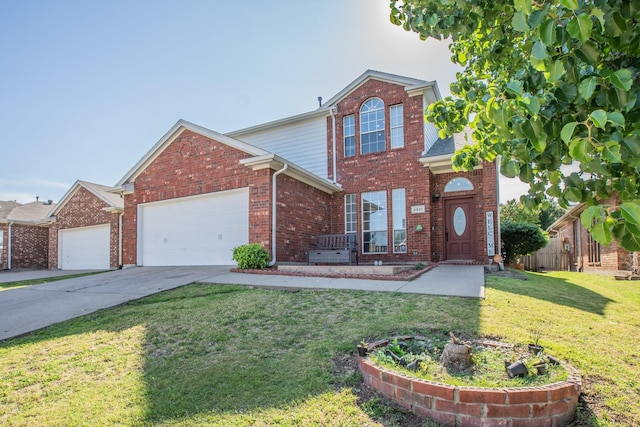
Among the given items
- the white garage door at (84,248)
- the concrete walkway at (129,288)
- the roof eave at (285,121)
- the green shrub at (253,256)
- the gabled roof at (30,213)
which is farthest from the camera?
the gabled roof at (30,213)

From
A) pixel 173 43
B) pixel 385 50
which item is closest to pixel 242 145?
pixel 173 43

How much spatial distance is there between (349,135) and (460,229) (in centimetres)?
517

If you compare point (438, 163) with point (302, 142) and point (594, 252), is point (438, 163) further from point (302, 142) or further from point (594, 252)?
point (594, 252)

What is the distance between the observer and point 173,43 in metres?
9.35

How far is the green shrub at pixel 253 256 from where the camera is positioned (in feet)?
31.9

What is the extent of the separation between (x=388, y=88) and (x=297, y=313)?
32.1ft

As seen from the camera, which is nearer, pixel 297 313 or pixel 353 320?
pixel 353 320

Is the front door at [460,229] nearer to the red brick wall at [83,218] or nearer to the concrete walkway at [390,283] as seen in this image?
the concrete walkway at [390,283]

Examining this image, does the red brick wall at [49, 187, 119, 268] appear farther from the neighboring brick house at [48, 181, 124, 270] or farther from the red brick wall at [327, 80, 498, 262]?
the red brick wall at [327, 80, 498, 262]

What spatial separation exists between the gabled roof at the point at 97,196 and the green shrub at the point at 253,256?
27.4 feet

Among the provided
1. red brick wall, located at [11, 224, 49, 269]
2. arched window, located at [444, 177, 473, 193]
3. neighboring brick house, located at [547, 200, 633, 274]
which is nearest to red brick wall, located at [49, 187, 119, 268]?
red brick wall, located at [11, 224, 49, 269]

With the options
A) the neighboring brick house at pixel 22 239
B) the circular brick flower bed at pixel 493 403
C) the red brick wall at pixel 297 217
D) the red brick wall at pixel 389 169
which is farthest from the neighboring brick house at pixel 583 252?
the neighboring brick house at pixel 22 239

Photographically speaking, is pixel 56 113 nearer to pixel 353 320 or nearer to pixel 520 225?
pixel 353 320

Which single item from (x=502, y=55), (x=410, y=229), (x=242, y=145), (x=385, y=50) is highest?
(x=385, y=50)
